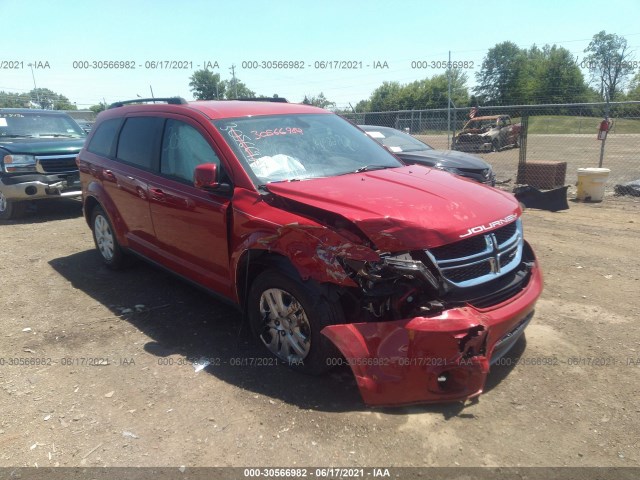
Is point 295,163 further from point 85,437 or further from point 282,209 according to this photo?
point 85,437

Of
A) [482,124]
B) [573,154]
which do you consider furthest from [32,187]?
[573,154]

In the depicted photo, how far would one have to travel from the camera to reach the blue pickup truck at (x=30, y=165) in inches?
324

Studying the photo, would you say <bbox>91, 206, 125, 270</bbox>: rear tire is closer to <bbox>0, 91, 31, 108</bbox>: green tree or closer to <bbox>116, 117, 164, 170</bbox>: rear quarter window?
<bbox>116, 117, 164, 170</bbox>: rear quarter window

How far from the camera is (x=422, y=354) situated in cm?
267

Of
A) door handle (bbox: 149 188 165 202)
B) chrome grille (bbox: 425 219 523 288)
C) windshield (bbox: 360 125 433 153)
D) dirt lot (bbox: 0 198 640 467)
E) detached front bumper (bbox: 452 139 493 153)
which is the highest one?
windshield (bbox: 360 125 433 153)

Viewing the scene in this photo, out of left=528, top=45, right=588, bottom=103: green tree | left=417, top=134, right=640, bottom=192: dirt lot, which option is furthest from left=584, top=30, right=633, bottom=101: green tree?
left=417, top=134, right=640, bottom=192: dirt lot

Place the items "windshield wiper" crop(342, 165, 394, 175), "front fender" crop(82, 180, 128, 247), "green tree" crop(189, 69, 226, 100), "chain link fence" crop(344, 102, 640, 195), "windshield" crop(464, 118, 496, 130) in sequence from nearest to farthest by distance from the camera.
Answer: "windshield wiper" crop(342, 165, 394, 175) → "front fender" crop(82, 180, 128, 247) → "chain link fence" crop(344, 102, 640, 195) → "windshield" crop(464, 118, 496, 130) → "green tree" crop(189, 69, 226, 100)

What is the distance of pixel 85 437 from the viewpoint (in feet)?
9.32

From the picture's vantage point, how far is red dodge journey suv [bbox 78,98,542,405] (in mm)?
2734

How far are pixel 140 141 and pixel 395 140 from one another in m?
5.89

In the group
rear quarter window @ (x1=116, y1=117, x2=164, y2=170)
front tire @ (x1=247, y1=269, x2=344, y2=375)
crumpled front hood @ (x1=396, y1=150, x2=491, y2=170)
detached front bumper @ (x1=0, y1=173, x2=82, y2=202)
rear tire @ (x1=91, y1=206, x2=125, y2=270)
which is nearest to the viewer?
front tire @ (x1=247, y1=269, x2=344, y2=375)

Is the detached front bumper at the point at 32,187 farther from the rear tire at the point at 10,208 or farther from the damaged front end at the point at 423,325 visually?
the damaged front end at the point at 423,325

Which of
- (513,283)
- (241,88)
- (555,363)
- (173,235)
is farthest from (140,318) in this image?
(241,88)

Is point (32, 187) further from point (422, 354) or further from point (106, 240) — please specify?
point (422, 354)
